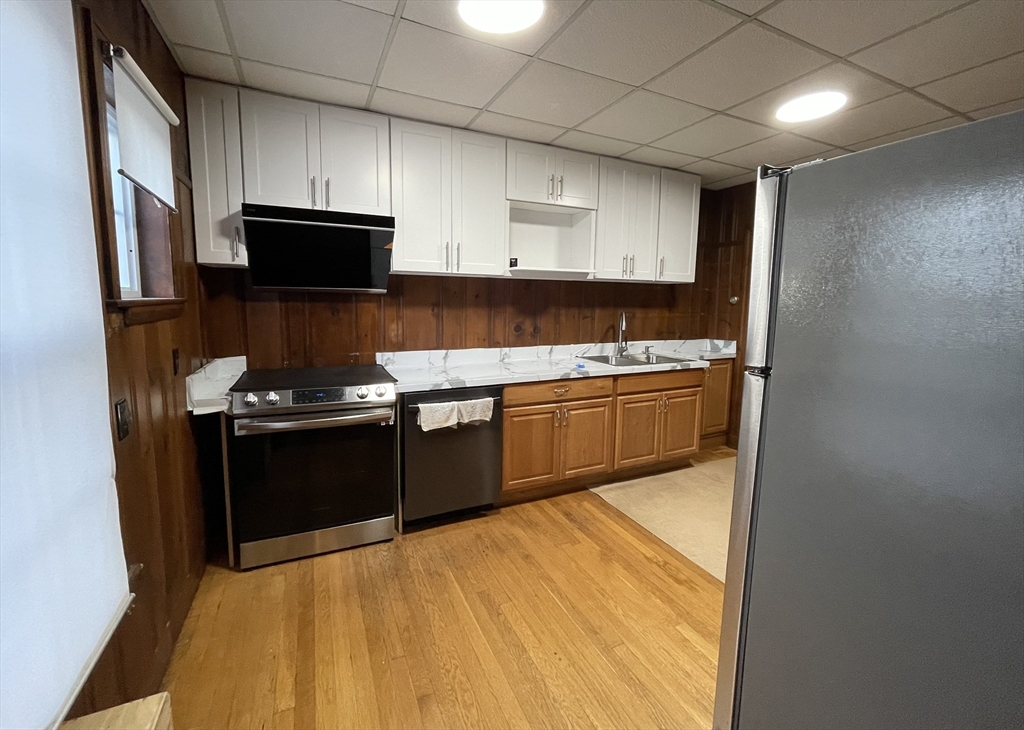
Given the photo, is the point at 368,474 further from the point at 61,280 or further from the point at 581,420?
the point at 61,280

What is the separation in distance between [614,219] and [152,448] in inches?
118

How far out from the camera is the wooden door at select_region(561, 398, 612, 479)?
3.04m

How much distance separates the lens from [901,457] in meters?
0.78

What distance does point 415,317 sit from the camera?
304 cm

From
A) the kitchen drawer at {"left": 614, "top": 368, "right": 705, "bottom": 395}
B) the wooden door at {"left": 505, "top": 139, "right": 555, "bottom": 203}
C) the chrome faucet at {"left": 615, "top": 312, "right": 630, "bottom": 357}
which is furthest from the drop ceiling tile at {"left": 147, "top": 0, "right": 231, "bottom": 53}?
the chrome faucet at {"left": 615, "top": 312, "right": 630, "bottom": 357}

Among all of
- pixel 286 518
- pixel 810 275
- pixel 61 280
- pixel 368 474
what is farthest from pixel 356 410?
pixel 810 275

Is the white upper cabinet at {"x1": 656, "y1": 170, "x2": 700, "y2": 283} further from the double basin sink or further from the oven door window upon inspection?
the oven door window

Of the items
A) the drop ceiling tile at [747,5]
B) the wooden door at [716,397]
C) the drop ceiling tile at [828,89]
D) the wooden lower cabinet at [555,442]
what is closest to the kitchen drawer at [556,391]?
the wooden lower cabinet at [555,442]

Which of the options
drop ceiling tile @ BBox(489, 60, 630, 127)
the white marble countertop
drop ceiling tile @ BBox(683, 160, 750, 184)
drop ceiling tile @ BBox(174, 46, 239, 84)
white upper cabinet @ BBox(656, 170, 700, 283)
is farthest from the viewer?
white upper cabinet @ BBox(656, 170, 700, 283)

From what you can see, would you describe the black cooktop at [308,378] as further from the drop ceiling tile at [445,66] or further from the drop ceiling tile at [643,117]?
the drop ceiling tile at [643,117]

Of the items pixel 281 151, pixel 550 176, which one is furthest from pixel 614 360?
pixel 281 151

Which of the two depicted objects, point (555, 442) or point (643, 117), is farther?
point (555, 442)

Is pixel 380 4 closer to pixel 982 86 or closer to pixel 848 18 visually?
pixel 848 18

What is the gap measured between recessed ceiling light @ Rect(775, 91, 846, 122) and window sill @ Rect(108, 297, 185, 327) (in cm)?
296
